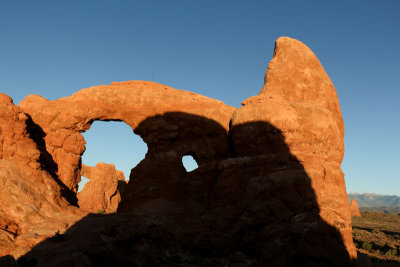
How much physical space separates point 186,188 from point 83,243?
6748 millimetres

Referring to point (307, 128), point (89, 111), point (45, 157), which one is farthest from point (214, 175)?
point (45, 157)

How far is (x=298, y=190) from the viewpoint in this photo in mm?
15812

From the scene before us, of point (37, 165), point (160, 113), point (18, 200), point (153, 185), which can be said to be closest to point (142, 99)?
point (160, 113)

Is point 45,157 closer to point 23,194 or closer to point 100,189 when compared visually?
point 23,194

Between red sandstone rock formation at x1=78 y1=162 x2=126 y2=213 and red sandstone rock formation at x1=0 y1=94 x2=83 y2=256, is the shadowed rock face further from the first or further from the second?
red sandstone rock formation at x1=78 y1=162 x2=126 y2=213

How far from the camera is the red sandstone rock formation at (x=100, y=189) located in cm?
4731

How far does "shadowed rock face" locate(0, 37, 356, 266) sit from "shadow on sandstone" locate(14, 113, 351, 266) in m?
0.06

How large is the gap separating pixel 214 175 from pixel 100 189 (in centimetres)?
3502

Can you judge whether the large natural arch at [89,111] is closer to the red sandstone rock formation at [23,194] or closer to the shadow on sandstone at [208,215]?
the shadow on sandstone at [208,215]

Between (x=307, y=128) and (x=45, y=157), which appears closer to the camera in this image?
(x=307, y=128)

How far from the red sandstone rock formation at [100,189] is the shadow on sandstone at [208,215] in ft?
102

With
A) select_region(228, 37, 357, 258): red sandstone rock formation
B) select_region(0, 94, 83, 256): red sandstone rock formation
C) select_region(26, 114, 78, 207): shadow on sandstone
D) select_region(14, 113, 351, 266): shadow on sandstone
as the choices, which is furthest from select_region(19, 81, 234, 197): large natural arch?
select_region(228, 37, 357, 258): red sandstone rock formation

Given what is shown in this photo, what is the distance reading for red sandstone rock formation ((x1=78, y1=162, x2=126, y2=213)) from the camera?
155ft

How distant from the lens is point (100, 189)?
48875mm
